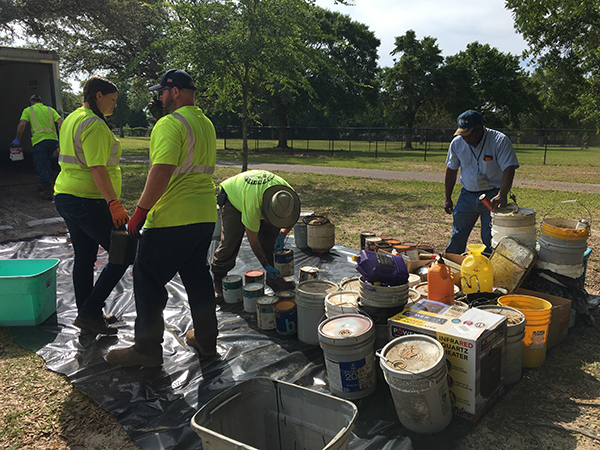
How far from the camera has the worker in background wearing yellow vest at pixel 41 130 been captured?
8086 millimetres

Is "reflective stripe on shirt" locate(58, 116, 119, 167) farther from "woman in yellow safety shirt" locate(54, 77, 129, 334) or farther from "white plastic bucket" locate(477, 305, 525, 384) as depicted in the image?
"white plastic bucket" locate(477, 305, 525, 384)

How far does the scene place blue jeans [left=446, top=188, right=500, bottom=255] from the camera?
4308 millimetres

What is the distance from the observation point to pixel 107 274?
3.29 m

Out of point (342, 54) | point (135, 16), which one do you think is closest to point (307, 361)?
point (135, 16)

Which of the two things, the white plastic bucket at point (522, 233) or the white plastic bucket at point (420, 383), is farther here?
the white plastic bucket at point (522, 233)

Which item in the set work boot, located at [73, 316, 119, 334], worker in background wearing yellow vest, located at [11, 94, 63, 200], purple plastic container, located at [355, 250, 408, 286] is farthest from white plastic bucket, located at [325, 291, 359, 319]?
worker in background wearing yellow vest, located at [11, 94, 63, 200]

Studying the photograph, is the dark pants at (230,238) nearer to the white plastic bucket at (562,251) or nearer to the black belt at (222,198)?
the black belt at (222,198)

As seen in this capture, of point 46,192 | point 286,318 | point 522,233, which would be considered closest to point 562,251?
Answer: point 522,233

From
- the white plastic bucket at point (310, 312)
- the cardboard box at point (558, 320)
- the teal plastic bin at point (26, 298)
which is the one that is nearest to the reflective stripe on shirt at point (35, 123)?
the teal plastic bin at point (26, 298)

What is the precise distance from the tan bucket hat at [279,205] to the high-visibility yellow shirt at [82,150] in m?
1.33

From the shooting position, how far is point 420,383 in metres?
2.27

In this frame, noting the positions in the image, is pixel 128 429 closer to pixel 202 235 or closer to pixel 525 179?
pixel 202 235

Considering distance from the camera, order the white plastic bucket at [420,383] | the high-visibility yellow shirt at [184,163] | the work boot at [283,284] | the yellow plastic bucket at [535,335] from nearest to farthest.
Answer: the white plastic bucket at [420,383]
the high-visibility yellow shirt at [184,163]
the yellow plastic bucket at [535,335]
the work boot at [283,284]

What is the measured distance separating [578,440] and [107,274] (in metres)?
3.41
